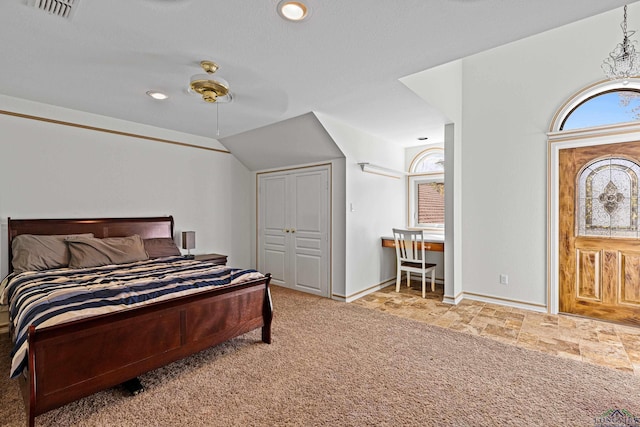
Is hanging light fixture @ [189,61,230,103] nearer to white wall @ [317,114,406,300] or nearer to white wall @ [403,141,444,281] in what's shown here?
white wall @ [317,114,406,300]

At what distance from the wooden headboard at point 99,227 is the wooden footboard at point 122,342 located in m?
2.01

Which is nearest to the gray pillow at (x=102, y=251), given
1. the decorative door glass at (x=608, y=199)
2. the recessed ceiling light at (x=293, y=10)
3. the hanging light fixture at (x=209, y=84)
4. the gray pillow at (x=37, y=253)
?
the gray pillow at (x=37, y=253)

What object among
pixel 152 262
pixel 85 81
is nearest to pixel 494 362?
pixel 152 262

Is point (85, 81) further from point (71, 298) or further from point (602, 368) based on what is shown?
point (602, 368)

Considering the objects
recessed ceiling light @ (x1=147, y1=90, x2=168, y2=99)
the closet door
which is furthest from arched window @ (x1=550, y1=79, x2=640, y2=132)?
recessed ceiling light @ (x1=147, y1=90, x2=168, y2=99)

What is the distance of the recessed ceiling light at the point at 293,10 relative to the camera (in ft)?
5.61

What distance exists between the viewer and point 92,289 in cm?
229

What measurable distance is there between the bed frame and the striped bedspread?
82 millimetres

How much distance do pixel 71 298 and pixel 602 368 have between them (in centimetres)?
→ 394

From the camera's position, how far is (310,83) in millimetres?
2834

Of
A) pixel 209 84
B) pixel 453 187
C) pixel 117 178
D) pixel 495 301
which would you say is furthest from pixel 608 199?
pixel 117 178

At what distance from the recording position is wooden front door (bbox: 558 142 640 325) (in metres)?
3.26

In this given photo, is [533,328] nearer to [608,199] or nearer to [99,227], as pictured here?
[608,199]

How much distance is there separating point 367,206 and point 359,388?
112 inches
